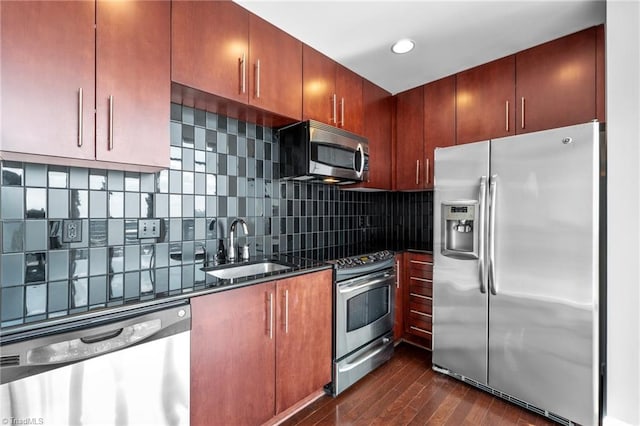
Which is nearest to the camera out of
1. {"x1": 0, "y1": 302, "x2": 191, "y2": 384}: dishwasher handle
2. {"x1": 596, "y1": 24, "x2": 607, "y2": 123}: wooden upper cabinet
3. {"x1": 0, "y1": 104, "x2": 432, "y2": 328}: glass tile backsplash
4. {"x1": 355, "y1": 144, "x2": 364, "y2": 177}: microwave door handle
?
{"x1": 0, "y1": 302, "x2": 191, "y2": 384}: dishwasher handle

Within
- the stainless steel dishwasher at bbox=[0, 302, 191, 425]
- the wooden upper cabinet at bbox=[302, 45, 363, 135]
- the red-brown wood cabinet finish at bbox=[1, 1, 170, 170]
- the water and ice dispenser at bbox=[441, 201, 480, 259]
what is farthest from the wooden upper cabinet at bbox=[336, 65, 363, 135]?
the stainless steel dishwasher at bbox=[0, 302, 191, 425]

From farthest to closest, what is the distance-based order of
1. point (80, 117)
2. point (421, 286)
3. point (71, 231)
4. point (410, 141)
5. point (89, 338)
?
point (410, 141), point (421, 286), point (71, 231), point (80, 117), point (89, 338)

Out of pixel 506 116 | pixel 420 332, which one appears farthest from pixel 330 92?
pixel 420 332

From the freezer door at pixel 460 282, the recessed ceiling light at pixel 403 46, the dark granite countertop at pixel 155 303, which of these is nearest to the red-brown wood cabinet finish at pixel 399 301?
the freezer door at pixel 460 282

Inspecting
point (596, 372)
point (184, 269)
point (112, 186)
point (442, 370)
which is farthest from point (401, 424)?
point (112, 186)

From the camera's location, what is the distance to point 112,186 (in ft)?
5.06

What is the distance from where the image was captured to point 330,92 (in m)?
2.29

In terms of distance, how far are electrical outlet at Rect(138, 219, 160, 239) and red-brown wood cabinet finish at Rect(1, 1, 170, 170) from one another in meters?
0.37

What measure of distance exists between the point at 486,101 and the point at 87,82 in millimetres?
2613

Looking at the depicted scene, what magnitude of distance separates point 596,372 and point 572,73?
6.09 feet

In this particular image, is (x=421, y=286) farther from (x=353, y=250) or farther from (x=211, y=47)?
(x=211, y=47)

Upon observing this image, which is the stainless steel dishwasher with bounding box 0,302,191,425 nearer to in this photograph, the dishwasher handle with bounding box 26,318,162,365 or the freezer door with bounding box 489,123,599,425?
the dishwasher handle with bounding box 26,318,162,365

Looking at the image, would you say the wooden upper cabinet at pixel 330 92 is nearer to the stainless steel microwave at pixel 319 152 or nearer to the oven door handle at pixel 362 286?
the stainless steel microwave at pixel 319 152

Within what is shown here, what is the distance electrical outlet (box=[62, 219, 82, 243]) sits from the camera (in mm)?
1400
